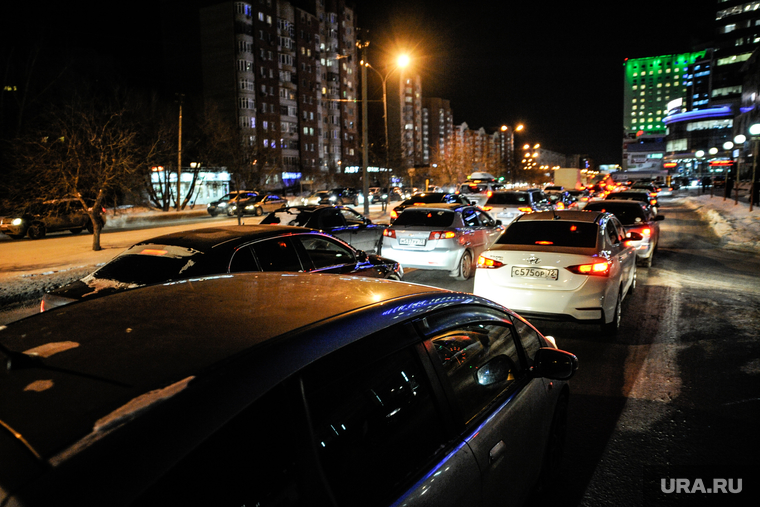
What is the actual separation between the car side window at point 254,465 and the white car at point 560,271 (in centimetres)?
568

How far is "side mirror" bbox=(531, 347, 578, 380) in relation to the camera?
289cm

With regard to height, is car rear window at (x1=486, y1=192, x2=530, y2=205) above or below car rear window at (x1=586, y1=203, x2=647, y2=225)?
above

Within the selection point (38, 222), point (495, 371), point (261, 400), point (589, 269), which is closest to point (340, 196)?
point (38, 222)

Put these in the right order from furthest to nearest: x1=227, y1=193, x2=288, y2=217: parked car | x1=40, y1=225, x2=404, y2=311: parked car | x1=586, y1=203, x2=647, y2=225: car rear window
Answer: x1=227, y1=193, x2=288, y2=217: parked car
x1=586, y1=203, x2=647, y2=225: car rear window
x1=40, y1=225, x2=404, y2=311: parked car

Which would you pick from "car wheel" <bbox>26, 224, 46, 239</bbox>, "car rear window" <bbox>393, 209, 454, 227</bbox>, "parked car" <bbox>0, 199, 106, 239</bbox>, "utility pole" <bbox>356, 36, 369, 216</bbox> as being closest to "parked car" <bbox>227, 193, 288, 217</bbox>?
"parked car" <bbox>0, 199, 106, 239</bbox>

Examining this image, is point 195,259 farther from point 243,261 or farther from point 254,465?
point 254,465

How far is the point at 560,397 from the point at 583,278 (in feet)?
11.3

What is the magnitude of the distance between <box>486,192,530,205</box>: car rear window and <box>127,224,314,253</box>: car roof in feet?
46.7

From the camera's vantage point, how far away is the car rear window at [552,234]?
723cm

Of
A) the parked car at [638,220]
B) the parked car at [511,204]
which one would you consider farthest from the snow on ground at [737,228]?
the parked car at [511,204]

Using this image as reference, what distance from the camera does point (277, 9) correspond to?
265 ft

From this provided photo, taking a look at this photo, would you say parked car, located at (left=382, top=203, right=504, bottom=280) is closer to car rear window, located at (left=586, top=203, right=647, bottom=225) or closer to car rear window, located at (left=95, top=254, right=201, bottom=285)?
car rear window, located at (left=586, top=203, right=647, bottom=225)

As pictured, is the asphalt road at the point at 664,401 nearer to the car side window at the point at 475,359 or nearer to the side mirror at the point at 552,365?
the side mirror at the point at 552,365

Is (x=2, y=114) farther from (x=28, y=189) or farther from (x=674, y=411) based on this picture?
(x=674, y=411)
